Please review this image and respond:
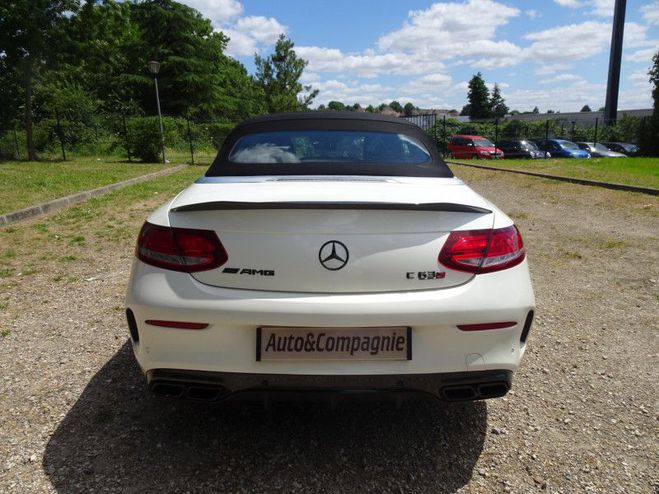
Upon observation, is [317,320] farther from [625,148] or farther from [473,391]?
[625,148]

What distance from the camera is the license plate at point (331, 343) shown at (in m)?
1.92

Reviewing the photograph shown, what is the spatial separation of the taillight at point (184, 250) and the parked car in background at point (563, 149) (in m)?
27.4

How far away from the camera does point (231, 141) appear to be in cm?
316

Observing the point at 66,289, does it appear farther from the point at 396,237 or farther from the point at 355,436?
the point at 396,237

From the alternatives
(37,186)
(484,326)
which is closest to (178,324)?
(484,326)

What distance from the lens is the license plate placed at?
192 cm

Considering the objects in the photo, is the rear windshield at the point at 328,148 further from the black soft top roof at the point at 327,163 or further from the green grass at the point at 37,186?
the green grass at the point at 37,186

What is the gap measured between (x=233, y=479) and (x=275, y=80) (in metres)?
38.7

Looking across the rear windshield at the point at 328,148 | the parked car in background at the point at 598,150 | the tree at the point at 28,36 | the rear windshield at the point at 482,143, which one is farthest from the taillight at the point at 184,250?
the parked car in background at the point at 598,150

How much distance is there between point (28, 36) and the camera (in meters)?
18.2

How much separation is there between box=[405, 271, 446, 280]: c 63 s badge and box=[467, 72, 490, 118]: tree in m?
85.5

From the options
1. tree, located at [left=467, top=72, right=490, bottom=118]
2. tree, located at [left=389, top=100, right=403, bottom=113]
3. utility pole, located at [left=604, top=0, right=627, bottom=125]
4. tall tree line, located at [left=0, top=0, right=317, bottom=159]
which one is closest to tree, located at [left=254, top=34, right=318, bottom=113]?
tall tree line, located at [left=0, top=0, right=317, bottom=159]

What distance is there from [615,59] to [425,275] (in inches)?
1833

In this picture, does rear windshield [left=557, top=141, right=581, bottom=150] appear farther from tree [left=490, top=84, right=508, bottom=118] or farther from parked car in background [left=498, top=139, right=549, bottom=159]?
tree [left=490, top=84, right=508, bottom=118]
